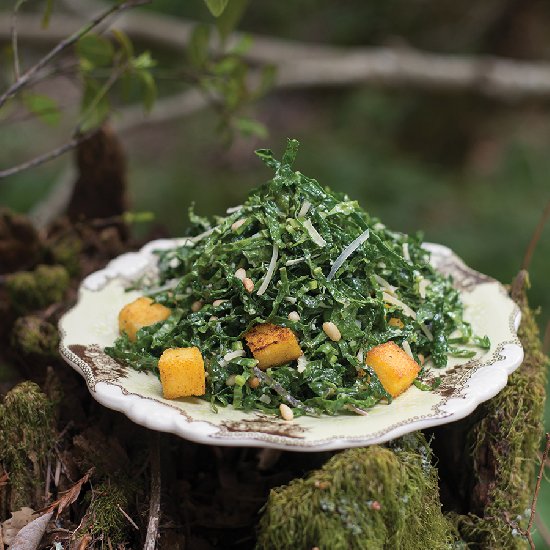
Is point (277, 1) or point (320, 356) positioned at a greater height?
point (277, 1)

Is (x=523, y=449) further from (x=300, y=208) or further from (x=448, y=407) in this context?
(x=300, y=208)

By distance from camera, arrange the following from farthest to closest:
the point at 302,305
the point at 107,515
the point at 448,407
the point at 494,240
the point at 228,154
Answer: the point at 228,154 → the point at 494,240 → the point at 302,305 → the point at 107,515 → the point at 448,407

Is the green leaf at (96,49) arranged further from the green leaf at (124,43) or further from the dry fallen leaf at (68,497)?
the dry fallen leaf at (68,497)

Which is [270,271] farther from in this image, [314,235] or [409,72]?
[409,72]

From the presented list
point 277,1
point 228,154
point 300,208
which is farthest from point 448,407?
point 277,1

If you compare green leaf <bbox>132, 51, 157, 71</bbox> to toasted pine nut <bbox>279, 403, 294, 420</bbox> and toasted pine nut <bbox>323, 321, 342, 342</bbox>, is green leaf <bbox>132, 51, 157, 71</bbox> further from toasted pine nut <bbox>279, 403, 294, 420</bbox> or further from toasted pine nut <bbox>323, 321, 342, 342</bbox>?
toasted pine nut <bbox>279, 403, 294, 420</bbox>

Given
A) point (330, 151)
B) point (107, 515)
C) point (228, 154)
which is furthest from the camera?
point (228, 154)
